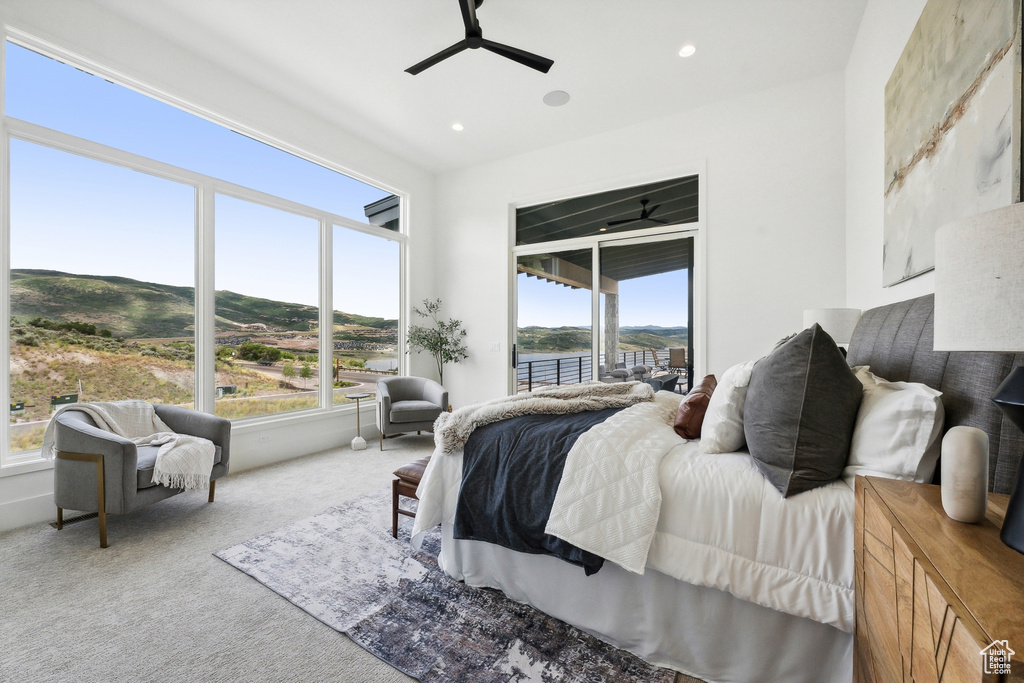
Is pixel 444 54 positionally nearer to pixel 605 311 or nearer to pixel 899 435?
pixel 605 311

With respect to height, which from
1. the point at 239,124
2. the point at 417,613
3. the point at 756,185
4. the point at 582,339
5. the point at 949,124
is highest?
the point at 239,124

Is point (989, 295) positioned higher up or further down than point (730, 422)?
higher up

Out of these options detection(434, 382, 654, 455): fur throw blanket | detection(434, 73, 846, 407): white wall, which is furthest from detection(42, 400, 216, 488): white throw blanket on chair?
detection(434, 73, 846, 407): white wall

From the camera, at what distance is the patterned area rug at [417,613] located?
149cm

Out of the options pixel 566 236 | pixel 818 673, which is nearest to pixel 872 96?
pixel 566 236

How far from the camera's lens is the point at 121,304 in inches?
124

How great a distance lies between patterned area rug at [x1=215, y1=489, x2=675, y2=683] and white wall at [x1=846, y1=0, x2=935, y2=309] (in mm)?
2080

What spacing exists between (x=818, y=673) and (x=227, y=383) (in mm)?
4189

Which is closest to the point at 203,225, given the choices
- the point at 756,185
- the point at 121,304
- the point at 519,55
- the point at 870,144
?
the point at 121,304

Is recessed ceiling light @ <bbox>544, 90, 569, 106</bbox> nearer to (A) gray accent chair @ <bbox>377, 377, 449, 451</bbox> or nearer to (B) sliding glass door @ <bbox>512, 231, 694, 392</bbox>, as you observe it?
(B) sliding glass door @ <bbox>512, 231, 694, 392</bbox>

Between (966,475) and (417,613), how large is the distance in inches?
69.9

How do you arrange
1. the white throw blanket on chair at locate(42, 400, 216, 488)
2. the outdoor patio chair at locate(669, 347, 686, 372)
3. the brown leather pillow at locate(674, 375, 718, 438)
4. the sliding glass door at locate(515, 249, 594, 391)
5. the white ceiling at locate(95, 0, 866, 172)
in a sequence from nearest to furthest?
1. the brown leather pillow at locate(674, 375, 718, 438)
2. the white throw blanket on chair at locate(42, 400, 216, 488)
3. the white ceiling at locate(95, 0, 866, 172)
4. the outdoor patio chair at locate(669, 347, 686, 372)
5. the sliding glass door at locate(515, 249, 594, 391)

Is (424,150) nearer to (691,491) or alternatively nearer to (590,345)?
(590,345)

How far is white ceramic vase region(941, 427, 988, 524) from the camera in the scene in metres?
0.78
